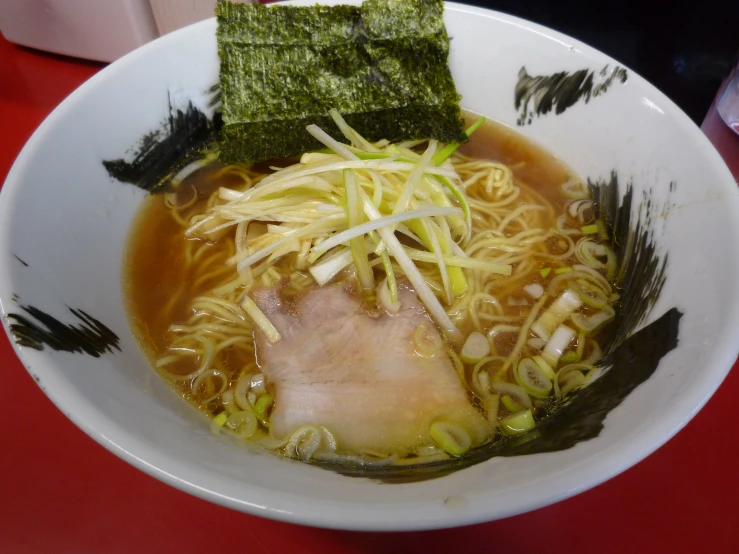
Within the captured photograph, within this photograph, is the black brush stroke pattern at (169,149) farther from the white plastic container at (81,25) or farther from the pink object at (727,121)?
the pink object at (727,121)

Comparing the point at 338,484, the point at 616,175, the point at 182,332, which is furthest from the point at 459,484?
the point at 616,175

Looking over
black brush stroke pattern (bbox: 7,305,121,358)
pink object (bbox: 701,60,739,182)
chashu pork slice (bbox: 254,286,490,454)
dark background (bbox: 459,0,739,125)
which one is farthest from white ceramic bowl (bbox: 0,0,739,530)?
dark background (bbox: 459,0,739,125)

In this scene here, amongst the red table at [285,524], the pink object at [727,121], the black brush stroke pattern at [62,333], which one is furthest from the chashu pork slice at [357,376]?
the pink object at [727,121]

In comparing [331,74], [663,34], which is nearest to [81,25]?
[331,74]

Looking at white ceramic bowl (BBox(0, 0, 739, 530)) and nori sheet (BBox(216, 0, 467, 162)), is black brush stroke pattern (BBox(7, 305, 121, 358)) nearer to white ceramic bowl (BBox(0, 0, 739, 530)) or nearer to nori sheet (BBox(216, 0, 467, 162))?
white ceramic bowl (BBox(0, 0, 739, 530))

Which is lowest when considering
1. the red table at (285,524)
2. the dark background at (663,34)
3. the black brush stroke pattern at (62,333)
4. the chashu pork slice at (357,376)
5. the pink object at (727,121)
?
the red table at (285,524)
